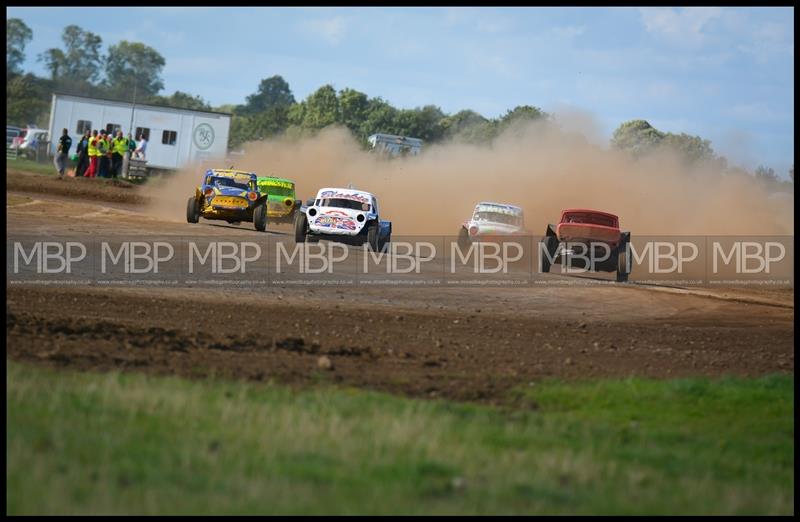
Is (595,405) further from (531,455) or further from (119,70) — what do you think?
(119,70)

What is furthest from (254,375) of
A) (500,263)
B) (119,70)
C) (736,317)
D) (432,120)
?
(119,70)

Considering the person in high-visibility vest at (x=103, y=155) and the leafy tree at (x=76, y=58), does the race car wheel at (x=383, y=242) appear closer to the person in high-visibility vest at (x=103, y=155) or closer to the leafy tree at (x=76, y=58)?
the person in high-visibility vest at (x=103, y=155)

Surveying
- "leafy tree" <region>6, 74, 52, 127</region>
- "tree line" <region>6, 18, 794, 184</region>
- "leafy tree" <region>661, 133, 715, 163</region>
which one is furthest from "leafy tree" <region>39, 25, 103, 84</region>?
"leafy tree" <region>661, 133, 715, 163</region>

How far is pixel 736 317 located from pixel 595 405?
1078cm

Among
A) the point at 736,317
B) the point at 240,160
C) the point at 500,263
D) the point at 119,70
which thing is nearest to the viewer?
the point at 736,317

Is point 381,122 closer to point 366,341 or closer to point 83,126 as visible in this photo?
point 83,126

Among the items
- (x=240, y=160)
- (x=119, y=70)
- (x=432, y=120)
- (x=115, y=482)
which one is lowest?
(x=115, y=482)

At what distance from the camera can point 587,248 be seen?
25.4 metres

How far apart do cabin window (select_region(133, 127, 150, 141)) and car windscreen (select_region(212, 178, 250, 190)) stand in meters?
28.3

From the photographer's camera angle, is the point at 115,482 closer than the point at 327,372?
Yes

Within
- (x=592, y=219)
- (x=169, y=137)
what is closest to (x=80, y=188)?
(x=169, y=137)

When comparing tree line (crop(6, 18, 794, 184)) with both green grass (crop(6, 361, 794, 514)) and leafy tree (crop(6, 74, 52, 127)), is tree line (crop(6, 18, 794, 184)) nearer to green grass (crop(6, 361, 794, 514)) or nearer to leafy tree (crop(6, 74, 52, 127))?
leafy tree (crop(6, 74, 52, 127))

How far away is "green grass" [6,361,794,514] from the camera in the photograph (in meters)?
6.58

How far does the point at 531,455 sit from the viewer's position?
8195 millimetres
